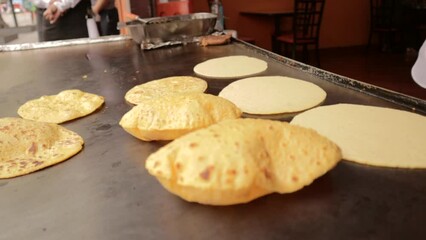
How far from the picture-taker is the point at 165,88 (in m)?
1.55

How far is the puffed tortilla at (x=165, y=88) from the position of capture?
4.86 feet

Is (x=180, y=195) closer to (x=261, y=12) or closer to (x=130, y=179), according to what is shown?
(x=130, y=179)

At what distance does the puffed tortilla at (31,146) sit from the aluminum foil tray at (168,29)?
1395mm

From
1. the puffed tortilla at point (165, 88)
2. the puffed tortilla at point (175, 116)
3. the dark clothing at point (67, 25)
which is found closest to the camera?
the puffed tortilla at point (175, 116)

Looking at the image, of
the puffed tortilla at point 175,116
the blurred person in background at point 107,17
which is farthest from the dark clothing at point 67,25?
the puffed tortilla at point 175,116

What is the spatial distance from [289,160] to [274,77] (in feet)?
2.90

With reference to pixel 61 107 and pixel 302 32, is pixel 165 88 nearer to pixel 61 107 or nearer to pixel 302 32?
pixel 61 107

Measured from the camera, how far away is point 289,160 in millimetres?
758

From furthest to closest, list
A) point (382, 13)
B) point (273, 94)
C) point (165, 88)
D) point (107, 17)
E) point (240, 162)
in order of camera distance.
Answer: point (382, 13) → point (107, 17) → point (165, 88) → point (273, 94) → point (240, 162)

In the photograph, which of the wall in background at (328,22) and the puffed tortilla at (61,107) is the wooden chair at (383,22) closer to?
the wall in background at (328,22)

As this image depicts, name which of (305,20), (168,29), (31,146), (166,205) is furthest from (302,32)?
(166,205)

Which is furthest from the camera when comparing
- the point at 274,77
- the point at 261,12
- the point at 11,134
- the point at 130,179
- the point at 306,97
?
the point at 261,12

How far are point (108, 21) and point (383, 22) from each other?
5153 millimetres

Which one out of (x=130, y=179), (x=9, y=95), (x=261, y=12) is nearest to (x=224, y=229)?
(x=130, y=179)
